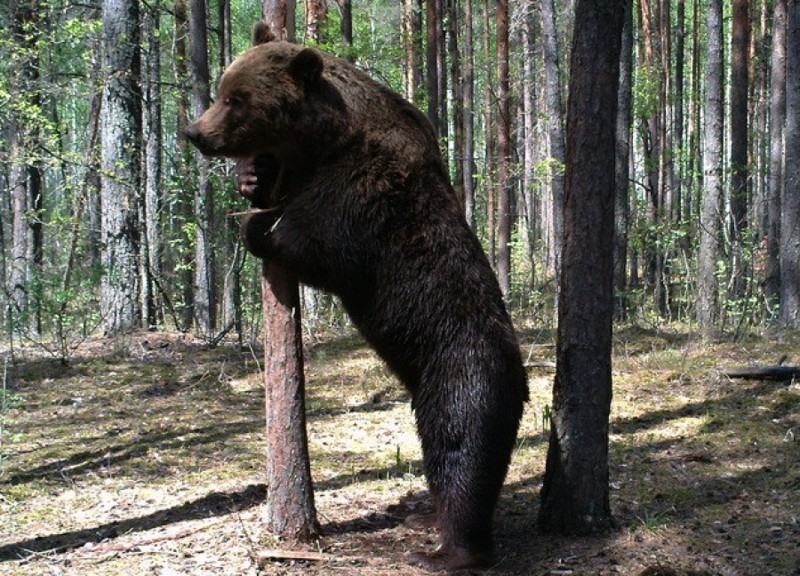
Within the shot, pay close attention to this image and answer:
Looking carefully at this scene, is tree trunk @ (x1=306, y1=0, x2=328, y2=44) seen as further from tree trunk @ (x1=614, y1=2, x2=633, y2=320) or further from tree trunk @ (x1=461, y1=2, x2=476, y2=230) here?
tree trunk @ (x1=461, y1=2, x2=476, y2=230)

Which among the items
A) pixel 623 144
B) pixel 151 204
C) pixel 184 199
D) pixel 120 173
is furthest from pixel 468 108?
pixel 120 173

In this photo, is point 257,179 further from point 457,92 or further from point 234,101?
point 457,92

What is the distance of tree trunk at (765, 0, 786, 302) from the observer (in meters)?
15.7

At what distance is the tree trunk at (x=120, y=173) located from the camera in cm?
1061

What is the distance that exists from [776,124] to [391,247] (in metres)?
15.1

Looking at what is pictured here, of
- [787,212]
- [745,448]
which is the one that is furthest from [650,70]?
[745,448]

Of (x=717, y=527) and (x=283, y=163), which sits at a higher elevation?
(x=283, y=163)

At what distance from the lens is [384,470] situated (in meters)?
6.29

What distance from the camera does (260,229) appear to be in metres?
4.47

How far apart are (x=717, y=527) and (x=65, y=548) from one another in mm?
4144

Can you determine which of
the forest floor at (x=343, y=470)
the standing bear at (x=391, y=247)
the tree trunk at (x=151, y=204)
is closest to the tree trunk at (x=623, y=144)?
the forest floor at (x=343, y=470)

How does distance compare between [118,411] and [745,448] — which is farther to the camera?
[118,411]

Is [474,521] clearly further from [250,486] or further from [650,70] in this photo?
[650,70]

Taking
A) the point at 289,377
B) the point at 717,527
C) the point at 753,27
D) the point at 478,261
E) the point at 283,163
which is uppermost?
the point at 753,27
